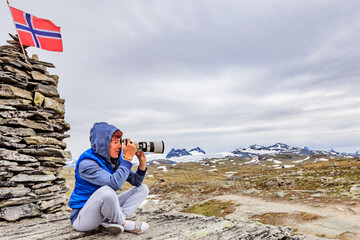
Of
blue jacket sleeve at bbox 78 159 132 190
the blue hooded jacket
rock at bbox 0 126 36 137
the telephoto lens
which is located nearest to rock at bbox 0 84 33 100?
rock at bbox 0 126 36 137

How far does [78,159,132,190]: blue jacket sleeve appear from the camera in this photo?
479 centimetres

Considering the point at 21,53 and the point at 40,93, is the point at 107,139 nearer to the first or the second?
the point at 40,93

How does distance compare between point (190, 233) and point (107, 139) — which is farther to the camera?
point (190, 233)

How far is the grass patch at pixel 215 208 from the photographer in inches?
620

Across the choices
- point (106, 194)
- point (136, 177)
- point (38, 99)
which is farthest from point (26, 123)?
point (106, 194)

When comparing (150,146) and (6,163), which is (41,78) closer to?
(6,163)

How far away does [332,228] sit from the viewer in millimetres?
10000

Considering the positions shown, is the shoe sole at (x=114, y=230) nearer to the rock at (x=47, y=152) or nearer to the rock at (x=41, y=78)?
the rock at (x=47, y=152)

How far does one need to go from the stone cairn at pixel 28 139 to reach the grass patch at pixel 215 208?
10.0m

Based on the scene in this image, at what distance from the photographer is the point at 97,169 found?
485 cm

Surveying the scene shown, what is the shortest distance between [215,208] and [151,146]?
13964 mm

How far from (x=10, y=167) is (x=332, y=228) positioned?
14.5 metres

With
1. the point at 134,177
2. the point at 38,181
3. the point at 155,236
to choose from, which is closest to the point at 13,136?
the point at 38,181

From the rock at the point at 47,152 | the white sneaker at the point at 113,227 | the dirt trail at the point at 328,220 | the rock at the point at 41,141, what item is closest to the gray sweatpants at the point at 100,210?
the white sneaker at the point at 113,227
